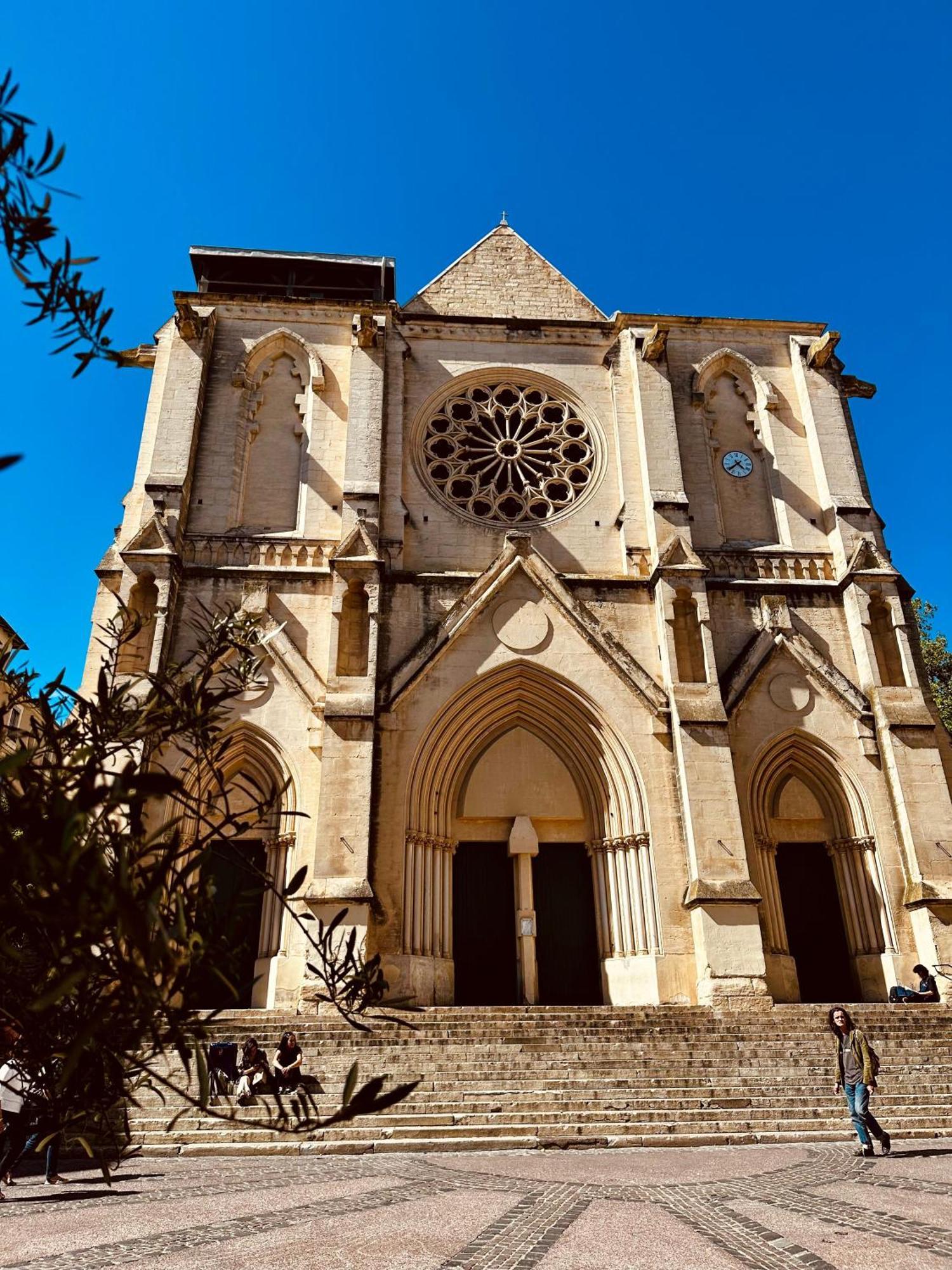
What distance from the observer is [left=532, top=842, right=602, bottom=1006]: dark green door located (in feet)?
45.5

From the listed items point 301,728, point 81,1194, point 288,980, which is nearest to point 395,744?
point 301,728

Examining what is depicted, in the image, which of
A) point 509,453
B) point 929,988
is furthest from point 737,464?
point 929,988

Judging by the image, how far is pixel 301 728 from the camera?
46.2 ft

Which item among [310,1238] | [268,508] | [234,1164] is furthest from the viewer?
[268,508]

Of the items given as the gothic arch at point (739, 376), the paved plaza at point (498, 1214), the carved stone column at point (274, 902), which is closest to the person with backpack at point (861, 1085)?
the paved plaza at point (498, 1214)

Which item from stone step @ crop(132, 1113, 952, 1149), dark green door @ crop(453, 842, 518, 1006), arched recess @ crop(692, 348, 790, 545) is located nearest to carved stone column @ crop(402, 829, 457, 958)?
dark green door @ crop(453, 842, 518, 1006)

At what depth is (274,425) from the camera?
17.1 meters

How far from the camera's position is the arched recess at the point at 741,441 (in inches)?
668

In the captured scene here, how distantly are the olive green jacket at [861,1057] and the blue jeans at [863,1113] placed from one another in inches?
2.7

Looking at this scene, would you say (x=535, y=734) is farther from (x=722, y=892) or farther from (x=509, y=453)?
(x=509, y=453)

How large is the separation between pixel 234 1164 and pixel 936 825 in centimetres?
1132

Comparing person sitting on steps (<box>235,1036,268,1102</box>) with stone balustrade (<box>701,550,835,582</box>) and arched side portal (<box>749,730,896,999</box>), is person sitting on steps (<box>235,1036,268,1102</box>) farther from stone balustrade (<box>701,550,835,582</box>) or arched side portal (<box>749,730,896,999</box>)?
stone balustrade (<box>701,550,835,582</box>)

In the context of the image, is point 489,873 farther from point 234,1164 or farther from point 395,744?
point 234,1164

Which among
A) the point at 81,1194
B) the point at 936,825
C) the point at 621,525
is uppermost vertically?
the point at 621,525
